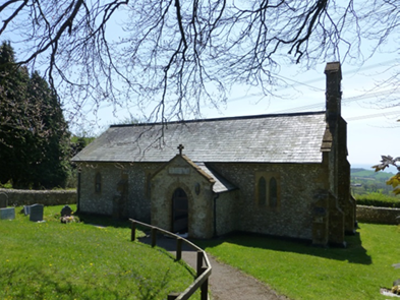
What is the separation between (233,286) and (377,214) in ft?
60.8

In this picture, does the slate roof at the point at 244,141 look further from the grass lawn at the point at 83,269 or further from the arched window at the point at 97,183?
the grass lawn at the point at 83,269

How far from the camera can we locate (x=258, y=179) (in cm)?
1841

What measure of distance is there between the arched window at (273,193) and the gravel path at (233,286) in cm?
625

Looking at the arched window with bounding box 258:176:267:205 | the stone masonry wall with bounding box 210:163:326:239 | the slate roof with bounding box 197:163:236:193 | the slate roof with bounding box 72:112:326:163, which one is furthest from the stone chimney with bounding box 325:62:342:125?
the slate roof with bounding box 197:163:236:193

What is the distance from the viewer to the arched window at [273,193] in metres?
17.9

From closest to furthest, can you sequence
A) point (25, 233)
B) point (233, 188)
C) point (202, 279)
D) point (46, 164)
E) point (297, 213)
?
point (202, 279), point (25, 233), point (297, 213), point (233, 188), point (46, 164)

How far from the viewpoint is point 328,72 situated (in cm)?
1888

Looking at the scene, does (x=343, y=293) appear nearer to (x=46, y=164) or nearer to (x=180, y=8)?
(x=180, y=8)

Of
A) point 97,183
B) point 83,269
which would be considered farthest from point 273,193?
point 97,183

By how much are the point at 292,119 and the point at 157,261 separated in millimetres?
13079

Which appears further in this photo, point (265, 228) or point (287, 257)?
point (265, 228)

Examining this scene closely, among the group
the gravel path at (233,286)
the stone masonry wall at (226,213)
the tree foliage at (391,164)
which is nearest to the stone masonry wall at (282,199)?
Answer: the stone masonry wall at (226,213)

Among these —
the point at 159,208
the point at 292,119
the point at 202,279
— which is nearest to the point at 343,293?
the point at 202,279

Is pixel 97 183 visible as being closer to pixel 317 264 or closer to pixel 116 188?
pixel 116 188
